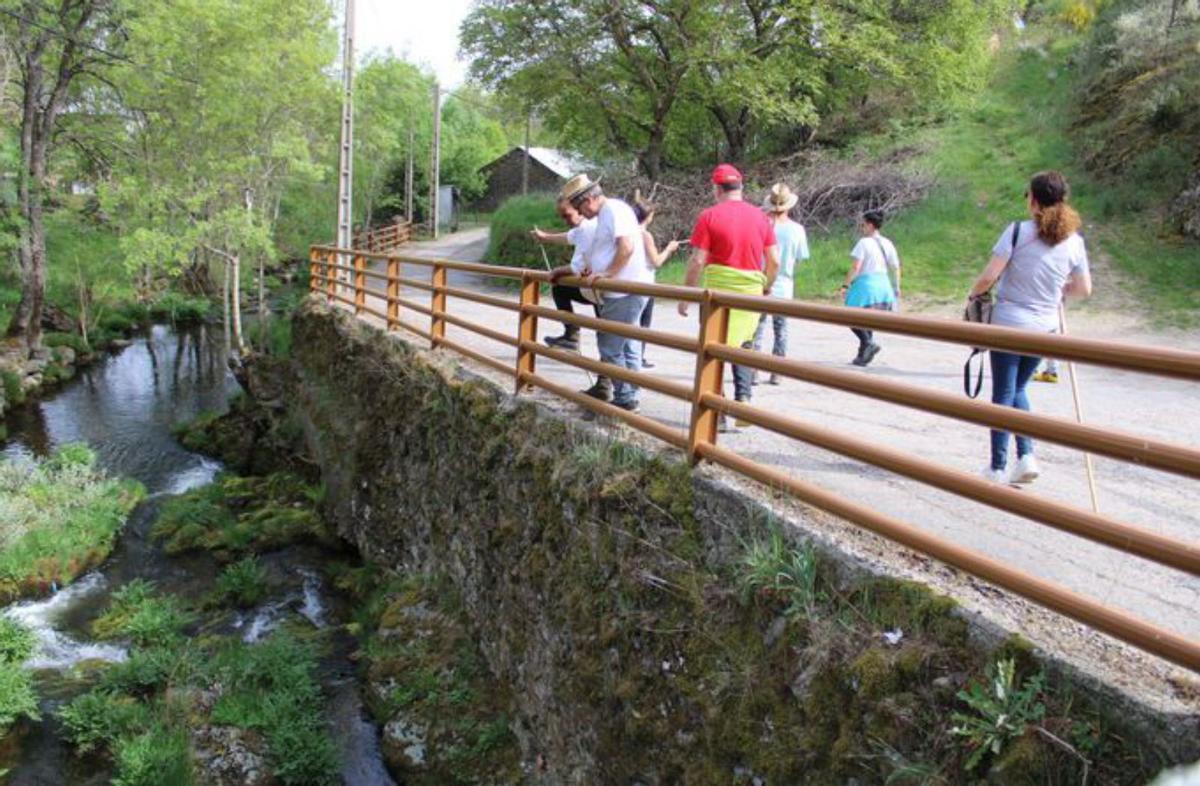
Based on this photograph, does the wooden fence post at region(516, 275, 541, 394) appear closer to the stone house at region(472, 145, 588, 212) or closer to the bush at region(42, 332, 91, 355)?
the bush at region(42, 332, 91, 355)

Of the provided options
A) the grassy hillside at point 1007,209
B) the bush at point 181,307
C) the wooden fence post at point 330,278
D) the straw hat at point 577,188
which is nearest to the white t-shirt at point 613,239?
the straw hat at point 577,188

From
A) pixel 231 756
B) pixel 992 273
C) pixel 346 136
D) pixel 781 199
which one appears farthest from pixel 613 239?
pixel 346 136

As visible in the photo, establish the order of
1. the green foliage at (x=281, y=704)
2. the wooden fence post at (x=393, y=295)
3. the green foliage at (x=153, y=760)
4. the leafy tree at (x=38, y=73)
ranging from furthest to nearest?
the leafy tree at (x=38, y=73) → the wooden fence post at (x=393, y=295) → the green foliage at (x=281, y=704) → the green foliage at (x=153, y=760)

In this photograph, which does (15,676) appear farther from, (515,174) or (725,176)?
(515,174)

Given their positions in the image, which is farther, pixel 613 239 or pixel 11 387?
pixel 11 387

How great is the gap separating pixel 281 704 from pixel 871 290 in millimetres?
6578

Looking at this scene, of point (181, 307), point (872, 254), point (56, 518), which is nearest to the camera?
A: point (872, 254)

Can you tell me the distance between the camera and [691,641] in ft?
11.6

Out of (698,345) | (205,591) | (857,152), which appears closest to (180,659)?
(205,591)

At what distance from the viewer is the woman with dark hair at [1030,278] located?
4.02 metres

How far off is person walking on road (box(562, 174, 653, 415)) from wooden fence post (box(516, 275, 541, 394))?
0.55 metres

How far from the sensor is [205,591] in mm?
9234

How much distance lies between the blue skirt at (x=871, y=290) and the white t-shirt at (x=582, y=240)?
334 centimetres

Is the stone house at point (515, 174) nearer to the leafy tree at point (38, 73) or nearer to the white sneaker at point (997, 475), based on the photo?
the leafy tree at point (38, 73)
